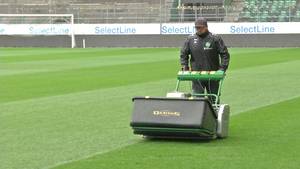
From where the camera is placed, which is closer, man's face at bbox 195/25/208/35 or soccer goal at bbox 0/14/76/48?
man's face at bbox 195/25/208/35

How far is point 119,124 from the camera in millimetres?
12938

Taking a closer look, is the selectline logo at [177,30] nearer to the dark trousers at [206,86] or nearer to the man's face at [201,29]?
the dark trousers at [206,86]

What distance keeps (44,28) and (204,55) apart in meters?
40.4

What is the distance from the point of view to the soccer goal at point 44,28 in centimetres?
5091

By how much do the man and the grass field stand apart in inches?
36.0

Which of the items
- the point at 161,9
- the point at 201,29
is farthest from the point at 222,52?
the point at 161,9

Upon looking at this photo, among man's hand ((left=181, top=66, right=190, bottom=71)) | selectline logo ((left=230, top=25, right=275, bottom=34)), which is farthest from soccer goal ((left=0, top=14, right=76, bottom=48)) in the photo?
man's hand ((left=181, top=66, right=190, bottom=71))

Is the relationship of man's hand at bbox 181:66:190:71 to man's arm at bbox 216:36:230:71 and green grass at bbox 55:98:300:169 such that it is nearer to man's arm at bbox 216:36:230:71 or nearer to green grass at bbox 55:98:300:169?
man's arm at bbox 216:36:230:71

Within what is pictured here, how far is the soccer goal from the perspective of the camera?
2004 inches

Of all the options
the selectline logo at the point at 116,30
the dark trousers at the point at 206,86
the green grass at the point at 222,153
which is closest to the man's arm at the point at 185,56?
the dark trousers at the point at 206,86

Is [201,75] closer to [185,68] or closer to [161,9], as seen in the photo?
[185,68]

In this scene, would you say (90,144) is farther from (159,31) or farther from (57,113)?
(159,31)

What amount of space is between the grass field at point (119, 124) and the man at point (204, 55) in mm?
914

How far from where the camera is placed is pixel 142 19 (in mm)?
53312
